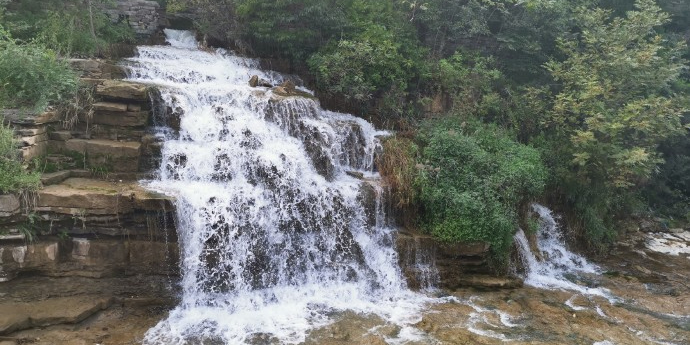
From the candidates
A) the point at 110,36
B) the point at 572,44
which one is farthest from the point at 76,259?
the point at 572,44

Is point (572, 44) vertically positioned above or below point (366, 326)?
above

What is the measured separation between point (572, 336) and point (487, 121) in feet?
22.0

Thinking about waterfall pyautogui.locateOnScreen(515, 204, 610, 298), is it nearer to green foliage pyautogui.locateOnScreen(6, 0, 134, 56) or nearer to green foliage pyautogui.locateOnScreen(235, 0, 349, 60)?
green foliage pyautogui.locateOnScreen(235, 0, 349, 60)

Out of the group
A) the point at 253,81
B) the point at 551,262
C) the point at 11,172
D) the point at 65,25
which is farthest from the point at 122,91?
the point at 551,262

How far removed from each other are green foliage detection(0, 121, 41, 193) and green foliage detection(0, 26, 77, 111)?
33.5 inches

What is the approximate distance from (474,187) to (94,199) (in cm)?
670

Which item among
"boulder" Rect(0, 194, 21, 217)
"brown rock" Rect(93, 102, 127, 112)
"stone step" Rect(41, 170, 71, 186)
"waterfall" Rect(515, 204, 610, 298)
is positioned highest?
"brown rock" Rect(93, 102, 127, 112)

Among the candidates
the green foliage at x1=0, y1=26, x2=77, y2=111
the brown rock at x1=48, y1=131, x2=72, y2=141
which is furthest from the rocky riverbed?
the green foliage at x1=0, y1=26, x2=77, y2=111

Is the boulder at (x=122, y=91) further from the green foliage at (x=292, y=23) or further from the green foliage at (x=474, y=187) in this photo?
the green foliage at (x=474, y=187)

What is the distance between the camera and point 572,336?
705 cm

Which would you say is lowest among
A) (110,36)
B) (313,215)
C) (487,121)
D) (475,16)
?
(313,215)

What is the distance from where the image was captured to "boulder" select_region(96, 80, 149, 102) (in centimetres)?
838

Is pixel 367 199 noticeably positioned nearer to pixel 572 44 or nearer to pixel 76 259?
pixel 76 259

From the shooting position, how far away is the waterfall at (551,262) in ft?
29.8
